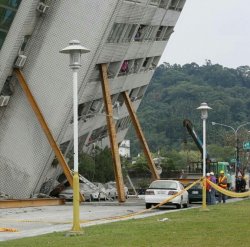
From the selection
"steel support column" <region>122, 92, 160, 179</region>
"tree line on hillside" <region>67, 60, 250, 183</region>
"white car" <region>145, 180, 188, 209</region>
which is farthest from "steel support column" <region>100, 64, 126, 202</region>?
"tree line on hillside" <region>67, 60, 250, 183</region>

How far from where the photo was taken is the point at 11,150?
132ft

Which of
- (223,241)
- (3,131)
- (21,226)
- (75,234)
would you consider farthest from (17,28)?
(223,241)

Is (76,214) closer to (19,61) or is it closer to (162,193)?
(162,193)

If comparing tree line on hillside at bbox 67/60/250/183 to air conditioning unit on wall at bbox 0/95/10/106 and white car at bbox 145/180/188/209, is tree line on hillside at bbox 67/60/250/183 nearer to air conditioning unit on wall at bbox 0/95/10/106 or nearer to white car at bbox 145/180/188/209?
air conditioning unit on wall at bbox 0/95/10/106

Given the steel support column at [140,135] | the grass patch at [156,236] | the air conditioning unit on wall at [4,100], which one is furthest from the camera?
the steel support column at [140,135]

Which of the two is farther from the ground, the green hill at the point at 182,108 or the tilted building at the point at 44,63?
the green hill at the point at 182,108

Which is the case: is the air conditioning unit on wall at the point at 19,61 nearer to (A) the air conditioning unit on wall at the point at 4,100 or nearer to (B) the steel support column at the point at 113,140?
(A) the air conditioning unit on wall at the point at 4,100

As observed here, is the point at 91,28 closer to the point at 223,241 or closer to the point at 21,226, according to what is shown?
the point at 21,226

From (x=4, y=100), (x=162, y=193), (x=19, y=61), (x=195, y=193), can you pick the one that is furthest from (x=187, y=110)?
(x=162, y=193)

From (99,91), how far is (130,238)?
30.0m

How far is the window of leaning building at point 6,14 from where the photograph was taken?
35.0 m

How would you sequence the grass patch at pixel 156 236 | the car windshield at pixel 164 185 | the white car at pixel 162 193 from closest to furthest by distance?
the grass patch at pixel 156 236
the white car at pixel 162 193
the car windshield at pixel 164 185

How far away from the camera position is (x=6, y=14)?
3547cm

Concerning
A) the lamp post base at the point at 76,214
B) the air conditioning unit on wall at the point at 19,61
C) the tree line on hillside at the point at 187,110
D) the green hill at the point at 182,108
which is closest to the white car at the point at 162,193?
the air conditioning unit on wall at the point at 19,61
